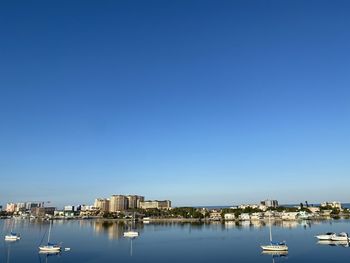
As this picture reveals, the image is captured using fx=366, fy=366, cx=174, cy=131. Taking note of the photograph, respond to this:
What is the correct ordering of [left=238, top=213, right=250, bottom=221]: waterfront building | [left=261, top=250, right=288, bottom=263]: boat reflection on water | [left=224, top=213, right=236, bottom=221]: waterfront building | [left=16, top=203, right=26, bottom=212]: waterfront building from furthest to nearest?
1. [left=16, top=203, right=26, bottom=212]: waterfront building
2. [left=224, top=213, right=236, bottom=221]: waterfront building
3. [left=238, top=213, right=250, bottom=221]: waterfront building
4. [left=261, top=250, right=288, bottom=263]: boat reflection on water

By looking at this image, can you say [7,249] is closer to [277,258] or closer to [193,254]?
[193,254]

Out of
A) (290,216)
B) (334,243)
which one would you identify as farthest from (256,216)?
(334,243)

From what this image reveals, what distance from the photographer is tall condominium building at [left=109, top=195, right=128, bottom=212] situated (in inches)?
5438

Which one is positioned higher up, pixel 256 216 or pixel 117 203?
pixel 117 203

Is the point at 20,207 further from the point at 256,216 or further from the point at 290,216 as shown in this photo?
the point at 290,216

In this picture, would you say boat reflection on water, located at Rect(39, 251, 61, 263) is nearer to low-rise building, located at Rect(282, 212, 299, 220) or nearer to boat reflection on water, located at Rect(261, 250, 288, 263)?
boat reflection on water, located at Rect(261, 250, 288, 263)

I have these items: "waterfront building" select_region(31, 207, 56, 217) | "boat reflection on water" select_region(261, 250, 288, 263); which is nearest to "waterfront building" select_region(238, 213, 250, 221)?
"boat reflection on water" select_region(261, 250, 288, 263)

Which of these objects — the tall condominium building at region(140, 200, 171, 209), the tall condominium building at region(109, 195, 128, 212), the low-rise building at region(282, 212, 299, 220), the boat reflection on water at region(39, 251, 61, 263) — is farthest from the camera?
the tall condominium building at region(140, 200, 171, 209)

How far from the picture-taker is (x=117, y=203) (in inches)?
5443

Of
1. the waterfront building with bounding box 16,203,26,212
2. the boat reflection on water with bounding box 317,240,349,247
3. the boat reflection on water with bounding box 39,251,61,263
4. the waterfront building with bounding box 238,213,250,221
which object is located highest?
the waterfront building with bounding box 16,203,26,212

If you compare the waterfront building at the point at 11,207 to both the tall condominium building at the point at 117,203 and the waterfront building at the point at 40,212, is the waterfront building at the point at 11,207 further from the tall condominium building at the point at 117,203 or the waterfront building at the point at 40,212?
the tall condominium building at the point at 117,203

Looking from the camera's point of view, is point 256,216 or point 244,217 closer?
point 244,217

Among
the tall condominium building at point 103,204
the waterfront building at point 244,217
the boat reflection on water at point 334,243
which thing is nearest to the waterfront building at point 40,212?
the tall condominium building at point 103,204

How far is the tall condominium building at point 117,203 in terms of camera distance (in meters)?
138
